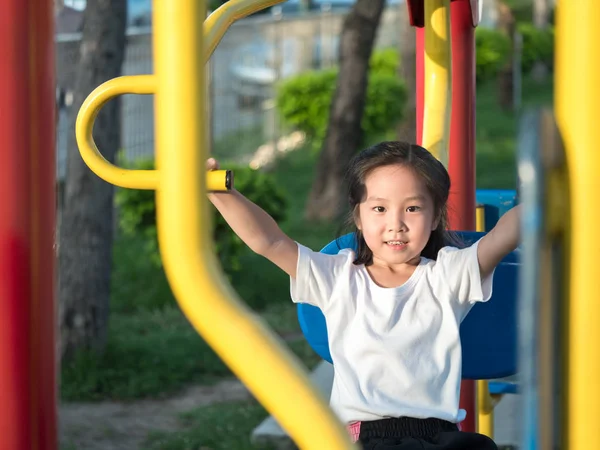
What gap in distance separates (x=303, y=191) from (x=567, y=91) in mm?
9154

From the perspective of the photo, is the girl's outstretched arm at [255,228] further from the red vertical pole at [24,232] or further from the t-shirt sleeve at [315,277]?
the red vertical pole at [24,232]

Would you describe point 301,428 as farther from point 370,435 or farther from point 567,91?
point 370,435

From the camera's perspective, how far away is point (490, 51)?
52.0ft

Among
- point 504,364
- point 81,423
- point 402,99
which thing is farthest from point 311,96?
point 504,364

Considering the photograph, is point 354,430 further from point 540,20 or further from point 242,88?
point 540,20

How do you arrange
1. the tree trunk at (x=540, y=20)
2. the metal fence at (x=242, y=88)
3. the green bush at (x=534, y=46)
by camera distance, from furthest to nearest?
the tree trunk at (x=540, y=20) → the green bush at (x=534, y=46) → the metal fence at (x=242, y=88)

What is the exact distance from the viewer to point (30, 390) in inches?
55.1

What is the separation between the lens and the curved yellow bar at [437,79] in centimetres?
238

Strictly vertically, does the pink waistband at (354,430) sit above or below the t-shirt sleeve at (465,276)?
below

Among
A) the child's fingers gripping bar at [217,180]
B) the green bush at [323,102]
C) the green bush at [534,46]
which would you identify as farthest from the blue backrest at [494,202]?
the green bush at [534,46]

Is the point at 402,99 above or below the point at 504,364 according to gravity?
above

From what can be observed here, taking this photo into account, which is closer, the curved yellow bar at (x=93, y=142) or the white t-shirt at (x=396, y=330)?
the curved yellow bar at (x=93, y=142)

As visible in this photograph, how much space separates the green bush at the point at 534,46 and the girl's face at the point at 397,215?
56.5ft

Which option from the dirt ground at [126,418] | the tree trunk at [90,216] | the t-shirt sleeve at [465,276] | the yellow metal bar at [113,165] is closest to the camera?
the yellow metal bar at [113,165]
